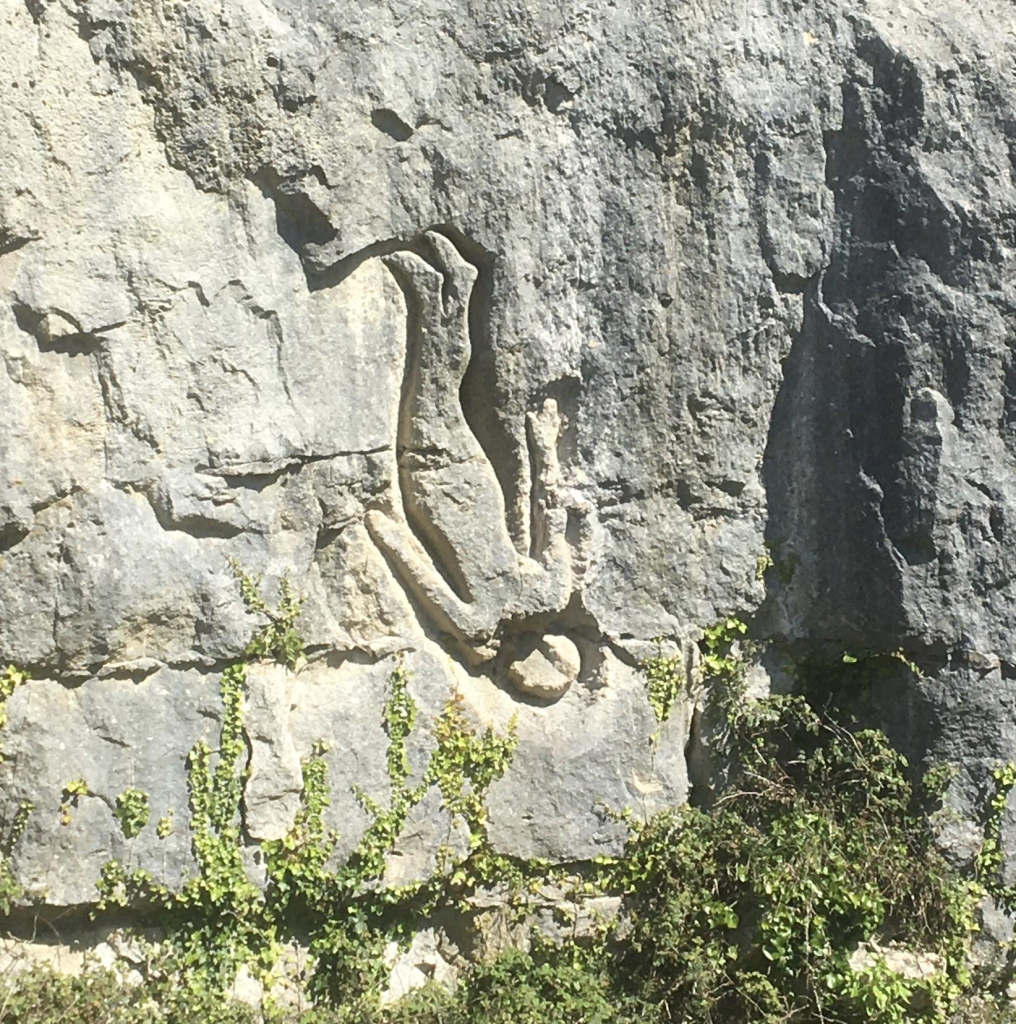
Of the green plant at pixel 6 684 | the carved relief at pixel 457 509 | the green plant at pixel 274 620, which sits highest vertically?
the carved relief at pixel 457 509

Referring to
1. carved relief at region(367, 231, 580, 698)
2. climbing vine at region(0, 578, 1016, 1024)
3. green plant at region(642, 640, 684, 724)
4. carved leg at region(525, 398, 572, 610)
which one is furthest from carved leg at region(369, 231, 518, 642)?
green plant at region(642, 640, 684, 724)

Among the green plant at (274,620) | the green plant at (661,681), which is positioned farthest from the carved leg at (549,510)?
the green plant at (274,620)

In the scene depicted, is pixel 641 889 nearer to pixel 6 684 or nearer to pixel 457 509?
pixel 457 509

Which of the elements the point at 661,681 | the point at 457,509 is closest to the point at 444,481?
the point at 457,509

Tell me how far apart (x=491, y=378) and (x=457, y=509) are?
47 cm

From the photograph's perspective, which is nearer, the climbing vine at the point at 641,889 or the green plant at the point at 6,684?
the green plant at the point at 6,684

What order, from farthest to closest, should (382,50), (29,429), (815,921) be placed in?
(815,921) < (382,50) < (29,429)

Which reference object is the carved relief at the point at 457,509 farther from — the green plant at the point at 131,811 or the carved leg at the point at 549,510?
the green plant at the point at 131,811

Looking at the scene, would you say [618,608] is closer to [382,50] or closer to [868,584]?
[868,584]

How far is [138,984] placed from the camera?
13.5 feet

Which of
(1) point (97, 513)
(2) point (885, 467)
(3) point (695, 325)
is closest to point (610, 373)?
(3) point (695, 325)

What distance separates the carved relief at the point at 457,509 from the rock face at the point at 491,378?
0.01m

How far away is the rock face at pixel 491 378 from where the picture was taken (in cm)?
387

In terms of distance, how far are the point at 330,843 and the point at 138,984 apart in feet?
2.42
